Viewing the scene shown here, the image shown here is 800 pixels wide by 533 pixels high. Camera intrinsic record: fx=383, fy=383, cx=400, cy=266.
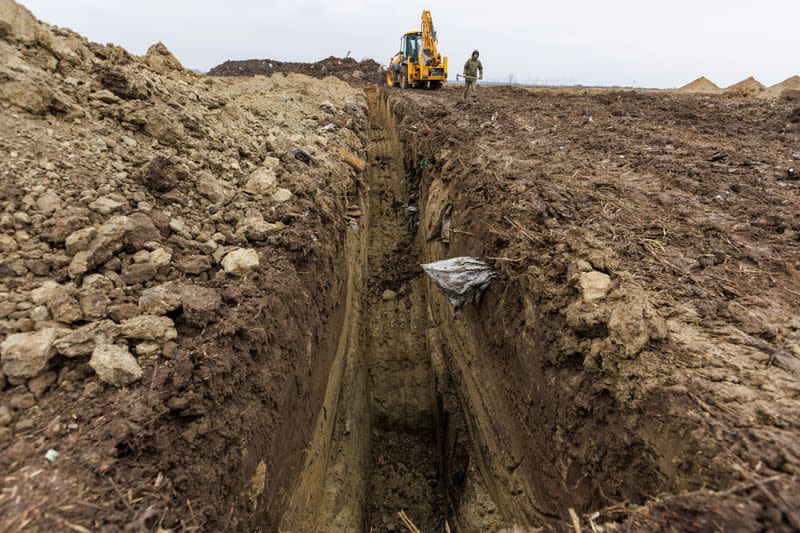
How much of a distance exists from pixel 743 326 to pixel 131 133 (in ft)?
18.6

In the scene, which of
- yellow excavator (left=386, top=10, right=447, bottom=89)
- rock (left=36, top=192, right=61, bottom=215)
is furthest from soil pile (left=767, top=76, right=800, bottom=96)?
rock (left=36, top=192, right=61, bottom=215)

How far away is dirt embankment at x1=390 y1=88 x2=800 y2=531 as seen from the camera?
2076 mm

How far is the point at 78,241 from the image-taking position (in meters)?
2.86

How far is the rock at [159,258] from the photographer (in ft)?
10.2

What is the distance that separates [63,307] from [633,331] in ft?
12.5

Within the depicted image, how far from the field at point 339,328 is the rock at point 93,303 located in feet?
0.07

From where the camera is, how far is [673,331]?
266 centimetres

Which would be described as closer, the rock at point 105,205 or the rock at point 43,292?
the rock at point 43,292

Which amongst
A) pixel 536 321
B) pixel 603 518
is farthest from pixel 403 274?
pixel 603 518

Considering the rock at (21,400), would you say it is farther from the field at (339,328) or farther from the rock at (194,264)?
the rock at (194,264)

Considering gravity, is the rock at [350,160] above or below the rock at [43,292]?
above

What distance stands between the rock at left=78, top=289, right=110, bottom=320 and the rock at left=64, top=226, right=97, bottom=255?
15.7 inches

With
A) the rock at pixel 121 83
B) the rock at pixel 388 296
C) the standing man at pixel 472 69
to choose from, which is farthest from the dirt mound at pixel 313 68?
the rock at pixel 121 83

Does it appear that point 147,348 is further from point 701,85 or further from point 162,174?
point 701,85
